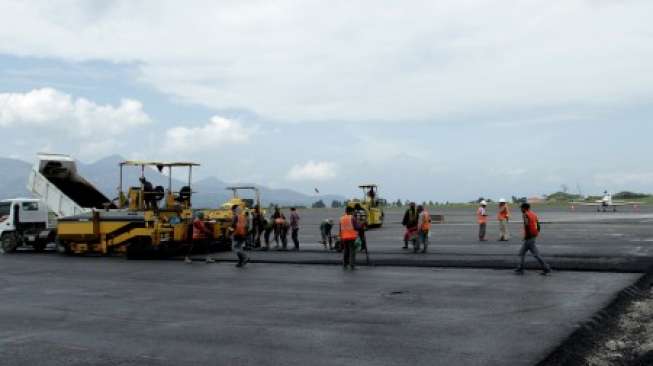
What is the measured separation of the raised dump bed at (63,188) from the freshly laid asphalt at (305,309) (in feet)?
14.5

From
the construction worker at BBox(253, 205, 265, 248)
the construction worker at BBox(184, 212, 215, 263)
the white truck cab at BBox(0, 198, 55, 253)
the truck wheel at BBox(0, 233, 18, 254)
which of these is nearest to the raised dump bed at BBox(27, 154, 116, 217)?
the white truck cab at BBox(0, 198, 55, 253)

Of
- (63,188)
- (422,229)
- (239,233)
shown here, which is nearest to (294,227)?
(422,229)

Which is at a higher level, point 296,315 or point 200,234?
point 200,234

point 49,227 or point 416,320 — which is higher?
point 49,227

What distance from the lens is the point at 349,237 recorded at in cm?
1574

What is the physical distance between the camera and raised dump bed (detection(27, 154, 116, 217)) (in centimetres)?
2266

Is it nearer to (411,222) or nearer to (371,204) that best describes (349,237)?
(411,222)

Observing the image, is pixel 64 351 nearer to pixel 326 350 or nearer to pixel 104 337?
pixel 104 337

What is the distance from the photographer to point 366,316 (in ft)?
31.7

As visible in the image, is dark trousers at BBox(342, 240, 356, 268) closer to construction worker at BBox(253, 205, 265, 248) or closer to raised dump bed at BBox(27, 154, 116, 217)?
construction worker at BBox(253, 205, 265, 248)

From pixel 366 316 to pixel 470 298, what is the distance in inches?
91.6

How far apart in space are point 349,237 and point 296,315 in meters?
5.98

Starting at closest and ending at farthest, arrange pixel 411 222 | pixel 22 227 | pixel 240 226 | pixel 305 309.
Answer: pixel 305 309 → pixel 240 226 → pixel 411 222 → pixel 22 227

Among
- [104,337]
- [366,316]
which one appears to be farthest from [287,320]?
[104,337]
